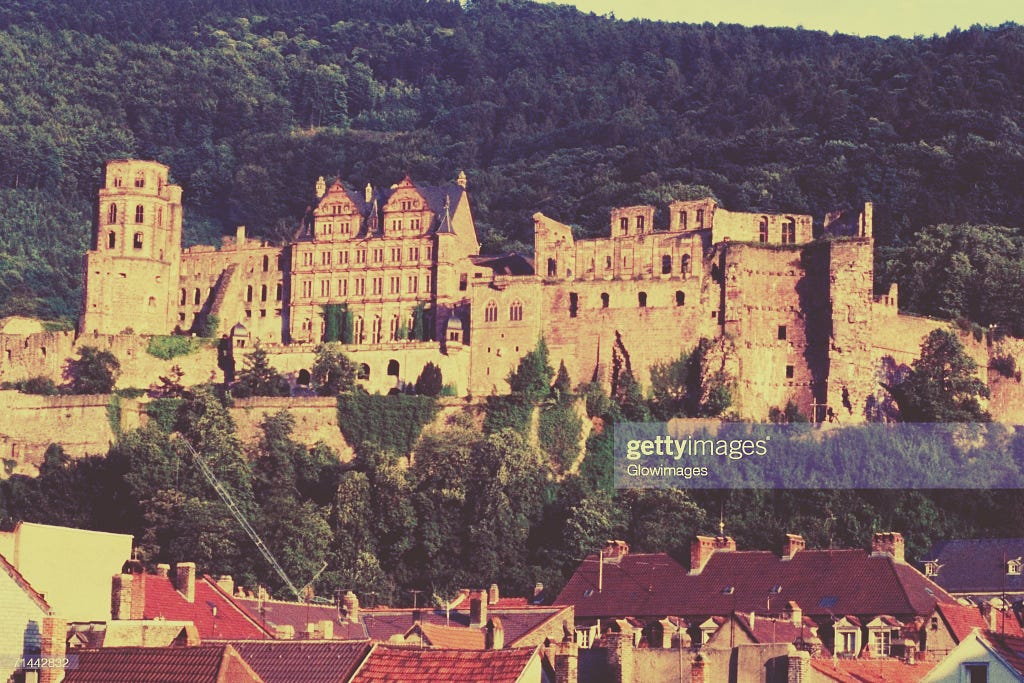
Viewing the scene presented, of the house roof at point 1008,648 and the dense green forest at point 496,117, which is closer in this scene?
the house roof at point 1008,648

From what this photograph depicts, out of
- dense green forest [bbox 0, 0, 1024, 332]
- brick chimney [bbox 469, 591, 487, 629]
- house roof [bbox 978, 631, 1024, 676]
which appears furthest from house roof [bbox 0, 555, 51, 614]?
dense green forest [bbox 0, 0, 1024, 332]

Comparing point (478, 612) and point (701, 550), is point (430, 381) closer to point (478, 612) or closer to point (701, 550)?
point (701, 550)

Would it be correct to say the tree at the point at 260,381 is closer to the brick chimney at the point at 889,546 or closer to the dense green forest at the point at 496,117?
the dense green forest at the point at 496,117

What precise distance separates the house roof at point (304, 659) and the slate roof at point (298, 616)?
18.7m

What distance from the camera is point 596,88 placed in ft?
551

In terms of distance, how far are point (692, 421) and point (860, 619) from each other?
93.2 feet

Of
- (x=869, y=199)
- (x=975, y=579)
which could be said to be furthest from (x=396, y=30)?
(x=975, y=579)

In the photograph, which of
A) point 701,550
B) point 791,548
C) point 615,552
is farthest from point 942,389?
point 701,550

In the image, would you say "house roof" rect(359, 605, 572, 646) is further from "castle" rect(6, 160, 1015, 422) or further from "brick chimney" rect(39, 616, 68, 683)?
"castle" rect(6, 160, 1015, 422)

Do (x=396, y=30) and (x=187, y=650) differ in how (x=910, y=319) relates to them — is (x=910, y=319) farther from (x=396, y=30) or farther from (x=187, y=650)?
(x=396, y=30)

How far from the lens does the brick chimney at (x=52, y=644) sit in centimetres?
3069

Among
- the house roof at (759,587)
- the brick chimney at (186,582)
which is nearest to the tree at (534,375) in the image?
the house roof at (759,587)

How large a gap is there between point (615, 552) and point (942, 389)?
2537cm

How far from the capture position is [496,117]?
538ft
